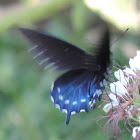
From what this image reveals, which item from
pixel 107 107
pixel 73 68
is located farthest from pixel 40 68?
pixel 107 107

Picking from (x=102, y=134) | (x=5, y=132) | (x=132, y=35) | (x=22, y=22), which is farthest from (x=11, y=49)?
(x=102, y=134)

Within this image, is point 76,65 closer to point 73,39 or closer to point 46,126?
point 46,126

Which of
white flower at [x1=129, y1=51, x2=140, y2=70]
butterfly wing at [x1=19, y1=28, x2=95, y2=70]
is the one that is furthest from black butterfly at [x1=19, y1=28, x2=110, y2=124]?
white flower at [x1=129, y1=51, x2=140, y2=70]

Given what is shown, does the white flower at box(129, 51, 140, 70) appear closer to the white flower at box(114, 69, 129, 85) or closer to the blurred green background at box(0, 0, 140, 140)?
the white flower at box(114, 69, 129, 85)

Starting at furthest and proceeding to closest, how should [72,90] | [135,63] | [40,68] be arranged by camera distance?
[40,68]
[72,90]
[135,63]

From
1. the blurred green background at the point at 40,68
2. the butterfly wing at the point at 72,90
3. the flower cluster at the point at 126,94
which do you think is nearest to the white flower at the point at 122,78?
the flower cluster at the point at 126,94

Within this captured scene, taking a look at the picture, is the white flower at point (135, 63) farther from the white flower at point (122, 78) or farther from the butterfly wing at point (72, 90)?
the butterfly wing at point (72, 90)

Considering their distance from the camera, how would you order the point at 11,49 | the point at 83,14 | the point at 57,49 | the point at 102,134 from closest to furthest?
the point at 57,49 → the point at 102,134 → the point at 83,14 → the point at 11,49

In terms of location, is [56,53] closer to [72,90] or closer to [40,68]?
[72,90]
